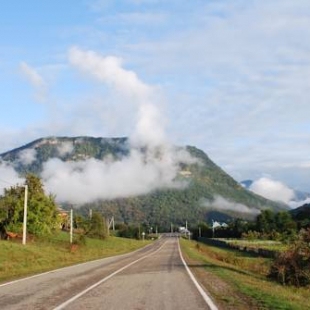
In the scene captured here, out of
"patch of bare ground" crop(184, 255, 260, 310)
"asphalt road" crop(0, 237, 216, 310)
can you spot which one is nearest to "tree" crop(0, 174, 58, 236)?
"asphalt road" crop(0, 237, 216, 310)

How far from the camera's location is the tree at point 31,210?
6242cm

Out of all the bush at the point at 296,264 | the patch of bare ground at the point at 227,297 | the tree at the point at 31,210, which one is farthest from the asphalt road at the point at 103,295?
the tree at the point at 31,210

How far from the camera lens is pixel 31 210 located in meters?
64.1

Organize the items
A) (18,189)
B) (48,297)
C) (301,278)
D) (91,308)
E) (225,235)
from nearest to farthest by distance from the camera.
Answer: (91,308) → (48,297) → (301,278) → (18,189) → (225,235)

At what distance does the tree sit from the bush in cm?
3999

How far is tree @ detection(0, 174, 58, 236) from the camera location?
6242 cm

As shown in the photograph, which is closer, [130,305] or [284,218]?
[130,305]

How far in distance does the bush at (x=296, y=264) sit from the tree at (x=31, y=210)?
40.0m

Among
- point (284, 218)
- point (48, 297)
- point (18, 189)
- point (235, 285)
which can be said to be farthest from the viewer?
point (284, 218)

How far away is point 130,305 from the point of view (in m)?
13.9

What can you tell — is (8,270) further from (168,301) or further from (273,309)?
(273,309)

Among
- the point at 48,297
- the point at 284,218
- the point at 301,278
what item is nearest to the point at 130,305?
the point at 48,297

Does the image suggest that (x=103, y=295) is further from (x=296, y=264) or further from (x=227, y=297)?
(x=296, y=264)

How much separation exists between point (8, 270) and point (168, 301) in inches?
676
